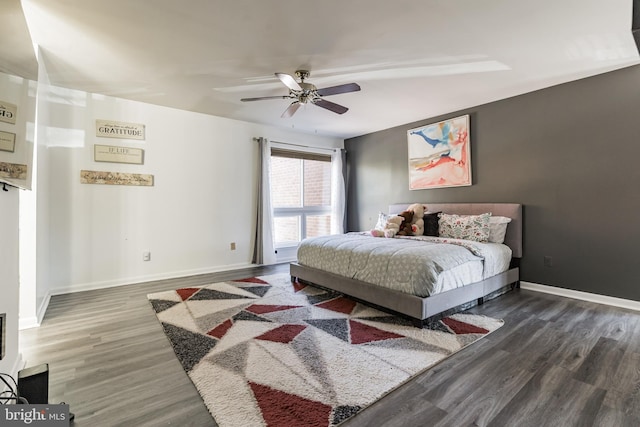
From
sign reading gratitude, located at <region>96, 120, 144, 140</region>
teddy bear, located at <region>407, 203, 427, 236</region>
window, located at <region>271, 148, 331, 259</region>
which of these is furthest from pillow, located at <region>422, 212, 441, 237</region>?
sign reading gratitude, located at <region>96, 120, 144, 140</region>

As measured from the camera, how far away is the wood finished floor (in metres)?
1.47

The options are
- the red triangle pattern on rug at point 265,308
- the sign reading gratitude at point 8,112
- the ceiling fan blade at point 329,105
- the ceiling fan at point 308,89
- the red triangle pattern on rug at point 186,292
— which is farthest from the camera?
the red triangle pattern on rug at point 186,292

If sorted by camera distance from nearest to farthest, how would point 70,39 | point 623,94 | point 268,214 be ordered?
point 70,39
point 623,94
point 268,214

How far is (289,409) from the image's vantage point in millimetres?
1503

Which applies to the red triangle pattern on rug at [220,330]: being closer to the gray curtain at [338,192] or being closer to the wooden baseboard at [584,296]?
the wooden baseboard at [584,296]

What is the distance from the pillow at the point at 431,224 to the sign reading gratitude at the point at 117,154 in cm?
413

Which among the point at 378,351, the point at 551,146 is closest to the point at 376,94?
the point at 551,146

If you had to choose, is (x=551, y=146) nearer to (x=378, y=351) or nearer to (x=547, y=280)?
(x=547, y=280)

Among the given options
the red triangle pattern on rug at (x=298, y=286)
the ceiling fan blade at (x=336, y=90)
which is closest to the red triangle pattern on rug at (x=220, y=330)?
the red triangle pattern on rug at (x=298, y=286)

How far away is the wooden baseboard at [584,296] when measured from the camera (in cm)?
296

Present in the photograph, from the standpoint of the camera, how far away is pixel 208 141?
183 inches

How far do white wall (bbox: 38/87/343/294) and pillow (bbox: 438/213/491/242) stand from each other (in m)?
3.11

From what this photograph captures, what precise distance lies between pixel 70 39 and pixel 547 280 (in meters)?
5.54

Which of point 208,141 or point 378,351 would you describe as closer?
point 378,351
